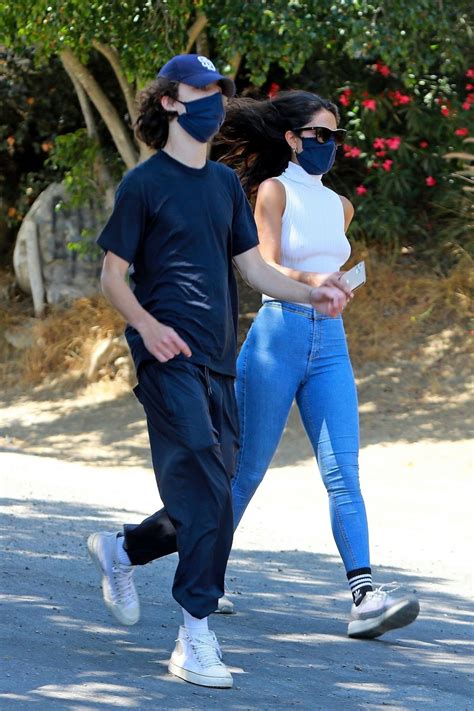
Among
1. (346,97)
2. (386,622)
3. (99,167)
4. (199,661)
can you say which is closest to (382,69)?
(346,97)

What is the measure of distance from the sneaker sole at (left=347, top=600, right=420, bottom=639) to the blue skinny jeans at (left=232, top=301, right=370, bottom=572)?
0.22 meters

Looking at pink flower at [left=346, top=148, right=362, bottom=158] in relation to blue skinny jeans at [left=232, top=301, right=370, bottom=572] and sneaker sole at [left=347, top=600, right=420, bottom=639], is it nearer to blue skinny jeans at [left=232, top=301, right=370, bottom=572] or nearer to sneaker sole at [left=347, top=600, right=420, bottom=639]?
blue skinny jeans at [left=232, top=301, right=370, bottom=572]

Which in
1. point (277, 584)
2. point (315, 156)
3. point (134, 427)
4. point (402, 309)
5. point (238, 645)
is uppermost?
point (315, 156)

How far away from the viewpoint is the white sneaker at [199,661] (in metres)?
3.95

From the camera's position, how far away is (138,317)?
13.2 feet

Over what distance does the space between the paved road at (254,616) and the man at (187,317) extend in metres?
0.28

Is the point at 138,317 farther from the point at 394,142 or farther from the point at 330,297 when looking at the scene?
the point at 394,142

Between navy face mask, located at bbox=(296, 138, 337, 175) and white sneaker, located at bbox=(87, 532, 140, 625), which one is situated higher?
navy face mask, located at bbox=(296, 138, 337, 175)

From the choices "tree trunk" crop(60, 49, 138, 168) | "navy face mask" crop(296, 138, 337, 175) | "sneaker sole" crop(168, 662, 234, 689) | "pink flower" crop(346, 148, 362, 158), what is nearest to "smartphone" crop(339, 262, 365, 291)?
"navy face mask" crop(296, 138, 337, 175)

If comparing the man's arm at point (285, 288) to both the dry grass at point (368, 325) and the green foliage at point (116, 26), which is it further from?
the dry grass at point (368, 325)

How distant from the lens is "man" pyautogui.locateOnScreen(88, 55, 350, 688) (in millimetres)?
4035

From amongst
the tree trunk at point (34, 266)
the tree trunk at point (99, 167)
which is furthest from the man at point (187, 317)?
the tree trunk at point (34, 266)

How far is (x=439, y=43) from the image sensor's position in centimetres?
1337

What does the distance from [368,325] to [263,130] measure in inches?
356
